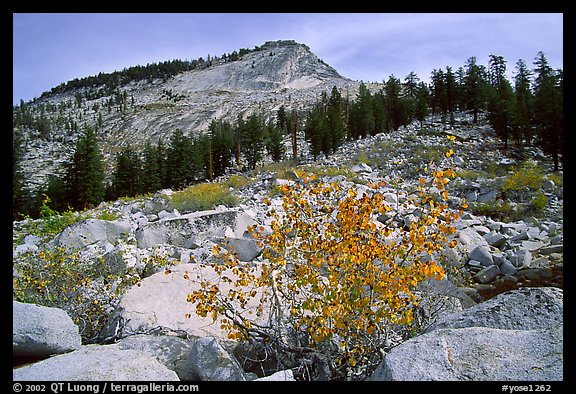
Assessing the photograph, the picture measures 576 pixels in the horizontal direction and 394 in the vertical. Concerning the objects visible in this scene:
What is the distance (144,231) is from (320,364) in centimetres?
653

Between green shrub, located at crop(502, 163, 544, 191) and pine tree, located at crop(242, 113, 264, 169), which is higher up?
pine tree, located at crop(242, 113, 264, 169)

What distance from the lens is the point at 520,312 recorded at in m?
3.12

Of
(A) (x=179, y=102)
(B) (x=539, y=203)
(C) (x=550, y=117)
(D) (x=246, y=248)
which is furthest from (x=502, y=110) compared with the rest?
(A) (x=179, y=102)

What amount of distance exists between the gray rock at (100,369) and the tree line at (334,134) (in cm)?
2479

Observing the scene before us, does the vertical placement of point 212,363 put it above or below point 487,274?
above

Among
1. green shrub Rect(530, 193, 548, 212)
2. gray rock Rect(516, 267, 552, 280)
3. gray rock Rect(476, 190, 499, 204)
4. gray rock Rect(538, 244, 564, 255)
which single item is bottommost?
gray rock Rect(516, 267, 552, 280)

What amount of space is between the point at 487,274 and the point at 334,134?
102 feet

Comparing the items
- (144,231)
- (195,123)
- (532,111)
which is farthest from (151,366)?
(195,123)

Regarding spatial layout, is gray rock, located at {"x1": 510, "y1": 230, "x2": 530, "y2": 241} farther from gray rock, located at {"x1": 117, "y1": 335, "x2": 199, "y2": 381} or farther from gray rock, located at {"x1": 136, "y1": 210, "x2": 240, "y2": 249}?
gray rock, located at {"x1": 117, "y1": 335, "x2": 199, "y2": 381}

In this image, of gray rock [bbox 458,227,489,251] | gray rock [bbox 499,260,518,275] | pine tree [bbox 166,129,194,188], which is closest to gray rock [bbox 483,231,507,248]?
gray rock [bbox 458,227,489,251]

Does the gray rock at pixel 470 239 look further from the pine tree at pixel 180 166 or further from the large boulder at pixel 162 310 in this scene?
the pine tree at pixel 180 166

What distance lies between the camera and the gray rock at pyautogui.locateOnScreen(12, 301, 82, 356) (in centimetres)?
307

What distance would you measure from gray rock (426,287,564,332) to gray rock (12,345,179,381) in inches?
95.9

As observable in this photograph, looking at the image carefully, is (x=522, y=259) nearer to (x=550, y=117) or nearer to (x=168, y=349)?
(x=168, y=349)
